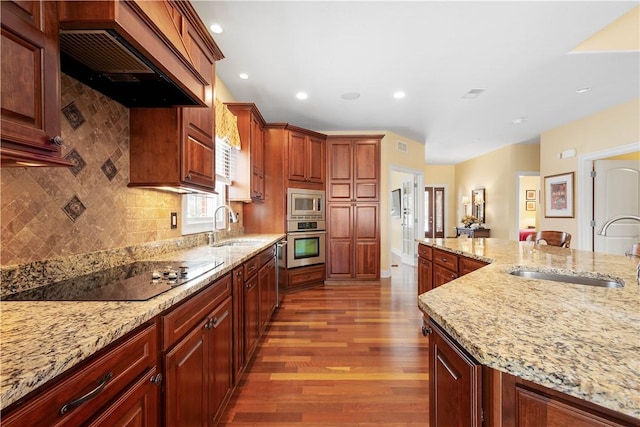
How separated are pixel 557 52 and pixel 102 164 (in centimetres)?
388

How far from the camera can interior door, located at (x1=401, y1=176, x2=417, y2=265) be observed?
6551 millimetres

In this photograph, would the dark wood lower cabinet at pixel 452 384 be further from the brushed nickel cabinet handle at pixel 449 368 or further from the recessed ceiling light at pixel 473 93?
the recessed ceiling light at pixel 473 93

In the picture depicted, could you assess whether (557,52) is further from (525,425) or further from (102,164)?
(102,164)

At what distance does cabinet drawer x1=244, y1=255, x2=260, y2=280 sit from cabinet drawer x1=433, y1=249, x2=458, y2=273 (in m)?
1.68

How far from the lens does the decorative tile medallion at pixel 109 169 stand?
159cm

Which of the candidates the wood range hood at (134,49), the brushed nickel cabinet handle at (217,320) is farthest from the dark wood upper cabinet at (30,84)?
the brushed nickel cabinet handle at (217,320)

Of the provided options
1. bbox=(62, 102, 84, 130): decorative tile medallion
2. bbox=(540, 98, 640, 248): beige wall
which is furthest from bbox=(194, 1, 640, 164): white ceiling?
bbox=(62, 102, 84, 130): decorative tile medallion

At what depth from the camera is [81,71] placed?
1356mm

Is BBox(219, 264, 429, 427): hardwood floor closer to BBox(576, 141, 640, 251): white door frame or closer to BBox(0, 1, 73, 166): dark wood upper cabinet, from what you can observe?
BBox(0, 1, 73, 166): dark wood upper cabinet

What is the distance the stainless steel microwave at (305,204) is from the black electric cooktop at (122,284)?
2617 millimetres

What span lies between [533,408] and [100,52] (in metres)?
1.89

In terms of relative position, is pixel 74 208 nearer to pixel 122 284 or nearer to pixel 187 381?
pixel 122 284

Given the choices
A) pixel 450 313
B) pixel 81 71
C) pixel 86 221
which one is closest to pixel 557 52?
pixel 450 313

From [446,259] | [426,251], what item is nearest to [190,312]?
[446,259]
